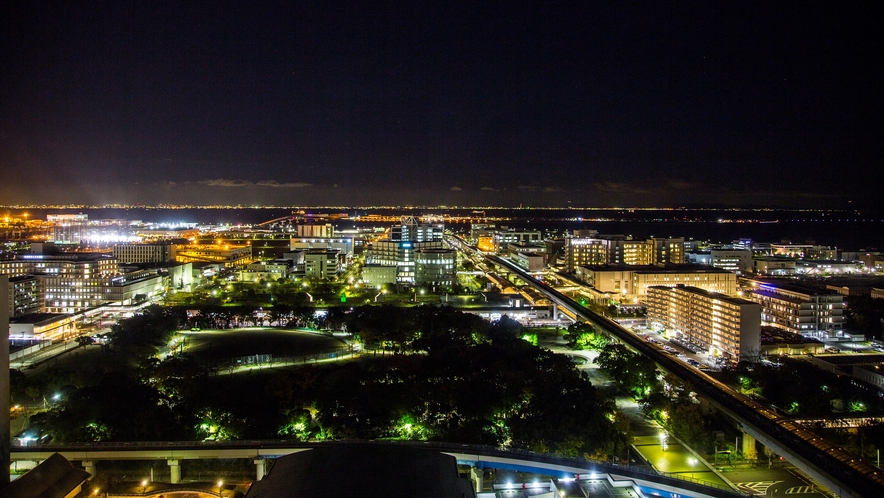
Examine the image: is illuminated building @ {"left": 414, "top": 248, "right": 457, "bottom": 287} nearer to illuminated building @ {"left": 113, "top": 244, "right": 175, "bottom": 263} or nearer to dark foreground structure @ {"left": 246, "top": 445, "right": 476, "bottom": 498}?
illuminated building @ {"left": 113, "top": 244, "right": 175, "bottom": 263}

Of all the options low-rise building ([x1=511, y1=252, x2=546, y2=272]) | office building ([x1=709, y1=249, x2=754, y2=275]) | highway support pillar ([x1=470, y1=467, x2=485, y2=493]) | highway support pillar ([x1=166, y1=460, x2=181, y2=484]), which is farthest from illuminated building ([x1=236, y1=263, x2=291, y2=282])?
office building ([x1=709, y1=249, x2=754, y2=275])

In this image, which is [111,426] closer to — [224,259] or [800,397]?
[800,397]

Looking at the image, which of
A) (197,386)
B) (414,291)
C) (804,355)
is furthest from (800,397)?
(414,291)

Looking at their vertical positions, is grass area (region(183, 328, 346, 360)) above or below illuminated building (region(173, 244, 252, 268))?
below

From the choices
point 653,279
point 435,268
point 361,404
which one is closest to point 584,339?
point 361,404

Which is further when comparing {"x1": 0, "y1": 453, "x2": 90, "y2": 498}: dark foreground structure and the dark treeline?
the dark treeline

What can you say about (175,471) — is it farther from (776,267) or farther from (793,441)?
(776,267)
